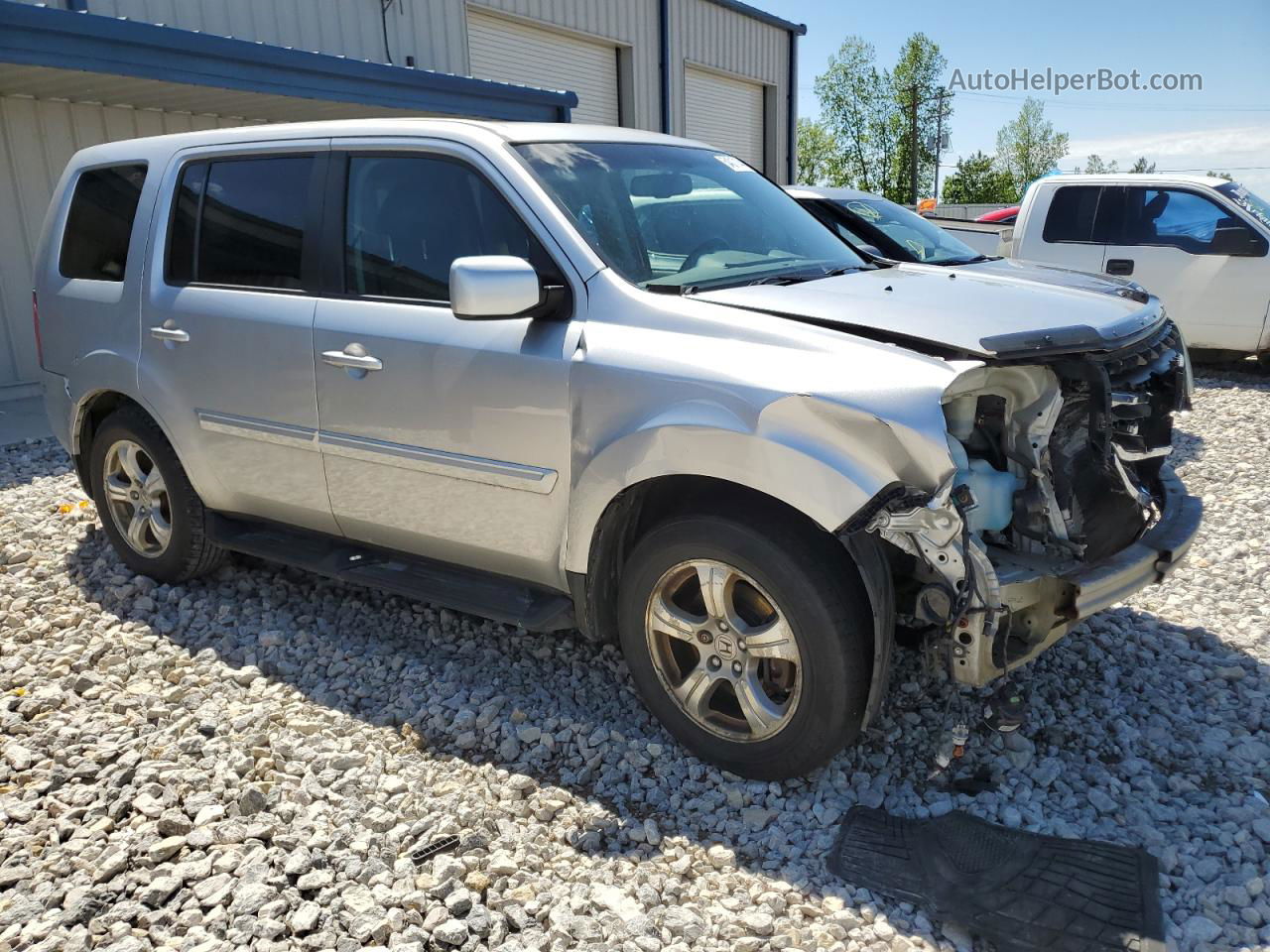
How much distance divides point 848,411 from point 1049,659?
1810 millimetres

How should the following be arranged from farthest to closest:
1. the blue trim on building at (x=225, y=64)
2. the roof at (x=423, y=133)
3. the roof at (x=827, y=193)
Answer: the roof at (x=827, y=193)
the blue trim on building at (x=225, y=64)
the roof at (x=423, y=133)

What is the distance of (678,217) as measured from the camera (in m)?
3.70

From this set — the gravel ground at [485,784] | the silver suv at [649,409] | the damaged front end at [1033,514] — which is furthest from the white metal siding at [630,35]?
the damaged front end at [1033,514]

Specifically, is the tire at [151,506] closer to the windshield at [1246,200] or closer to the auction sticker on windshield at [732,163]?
the auction sticker on windshield at [732,163]

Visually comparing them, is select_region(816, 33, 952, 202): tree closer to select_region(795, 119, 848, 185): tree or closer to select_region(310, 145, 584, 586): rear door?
select_region(795, 119, 848, 185): tree

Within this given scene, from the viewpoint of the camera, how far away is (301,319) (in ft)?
12.5

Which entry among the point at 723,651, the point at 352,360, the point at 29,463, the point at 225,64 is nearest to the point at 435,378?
the point at 352,360

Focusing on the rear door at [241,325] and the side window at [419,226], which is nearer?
the side window at [419,226]

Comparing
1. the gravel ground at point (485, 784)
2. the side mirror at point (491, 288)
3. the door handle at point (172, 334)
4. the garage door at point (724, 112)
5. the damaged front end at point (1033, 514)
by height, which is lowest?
the gravel ground at point (485, 784)

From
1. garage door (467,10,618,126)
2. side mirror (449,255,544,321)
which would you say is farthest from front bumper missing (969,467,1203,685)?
garage door (467,10,618,126)

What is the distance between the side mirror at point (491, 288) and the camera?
3004 mm

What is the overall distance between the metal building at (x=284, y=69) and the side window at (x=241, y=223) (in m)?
4.24

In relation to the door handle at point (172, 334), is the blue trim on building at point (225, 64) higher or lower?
higher

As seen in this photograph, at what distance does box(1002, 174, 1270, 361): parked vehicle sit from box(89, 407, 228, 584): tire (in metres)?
8.11
